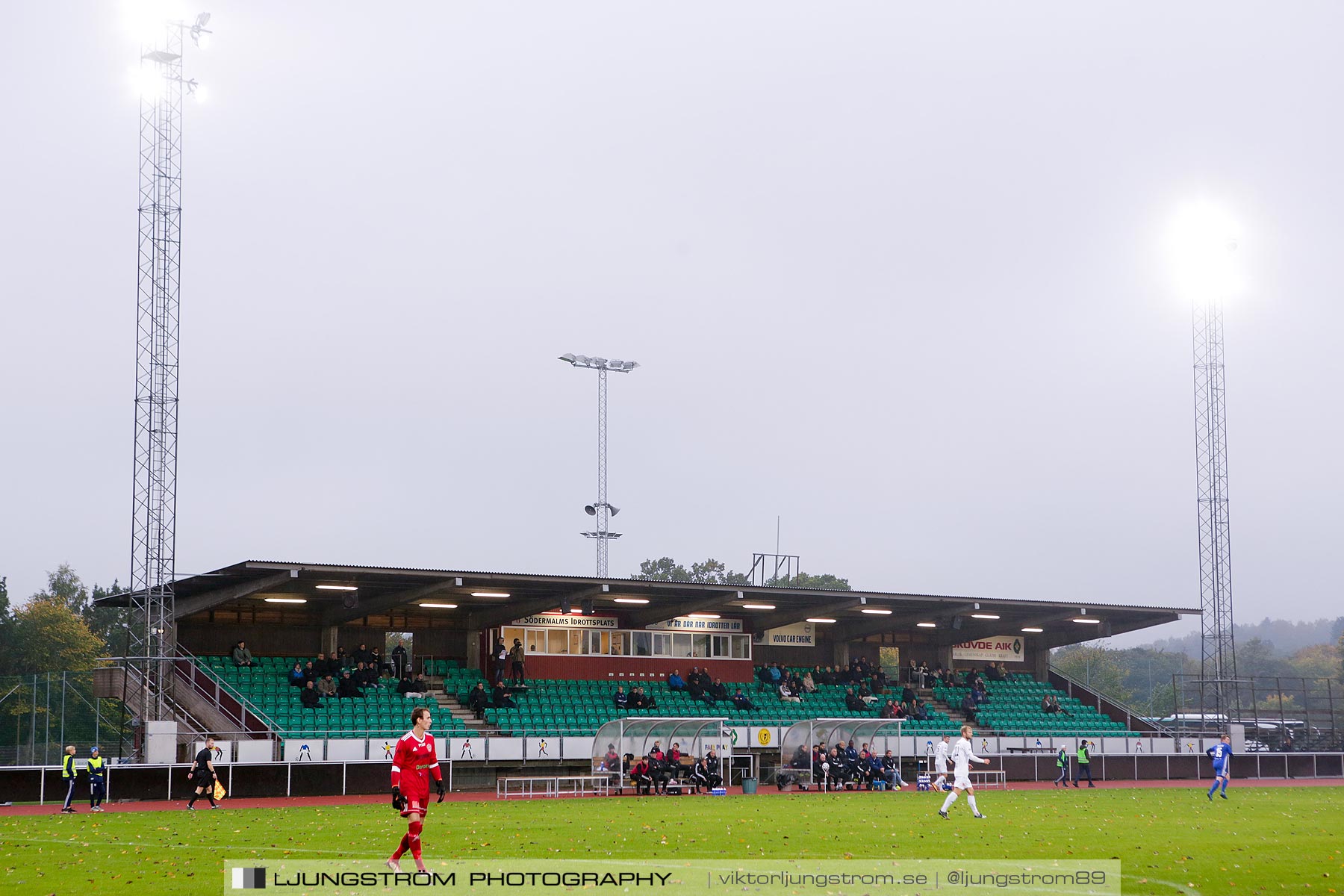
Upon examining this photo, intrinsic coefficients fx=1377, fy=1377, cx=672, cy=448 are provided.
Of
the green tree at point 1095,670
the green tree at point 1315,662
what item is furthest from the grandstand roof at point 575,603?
the green tree at point 1315,662

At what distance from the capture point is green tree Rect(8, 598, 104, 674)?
79188 millimetres

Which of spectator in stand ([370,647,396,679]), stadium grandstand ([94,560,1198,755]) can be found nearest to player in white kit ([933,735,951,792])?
stadium grandstand ([94,560,1198,755])

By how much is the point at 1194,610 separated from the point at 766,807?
33.9 metres

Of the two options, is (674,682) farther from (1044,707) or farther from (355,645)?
(1044,707)

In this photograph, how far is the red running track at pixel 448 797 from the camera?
100ft

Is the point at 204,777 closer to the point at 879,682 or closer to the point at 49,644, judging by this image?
the point at 879,682

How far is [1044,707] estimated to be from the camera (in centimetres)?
5744

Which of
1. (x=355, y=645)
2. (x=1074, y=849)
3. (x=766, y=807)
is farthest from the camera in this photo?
(x=355, y=645)

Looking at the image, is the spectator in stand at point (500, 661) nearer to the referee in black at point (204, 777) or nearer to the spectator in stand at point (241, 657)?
the spectator in stand at point (241, 657)

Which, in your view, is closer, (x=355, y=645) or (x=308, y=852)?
(x=308, y=852)

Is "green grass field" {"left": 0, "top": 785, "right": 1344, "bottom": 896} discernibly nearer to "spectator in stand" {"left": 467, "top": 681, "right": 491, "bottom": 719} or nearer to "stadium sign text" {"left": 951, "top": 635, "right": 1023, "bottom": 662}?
"spectator in stand" {"left": 467, "top": 681, "right": 491, "bottom": 719}

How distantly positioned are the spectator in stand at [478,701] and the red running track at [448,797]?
4.69 m

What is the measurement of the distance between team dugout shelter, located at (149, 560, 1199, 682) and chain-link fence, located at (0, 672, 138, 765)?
3338 millimetres

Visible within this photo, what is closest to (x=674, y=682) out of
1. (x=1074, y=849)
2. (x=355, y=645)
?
(x=355, y=645)
